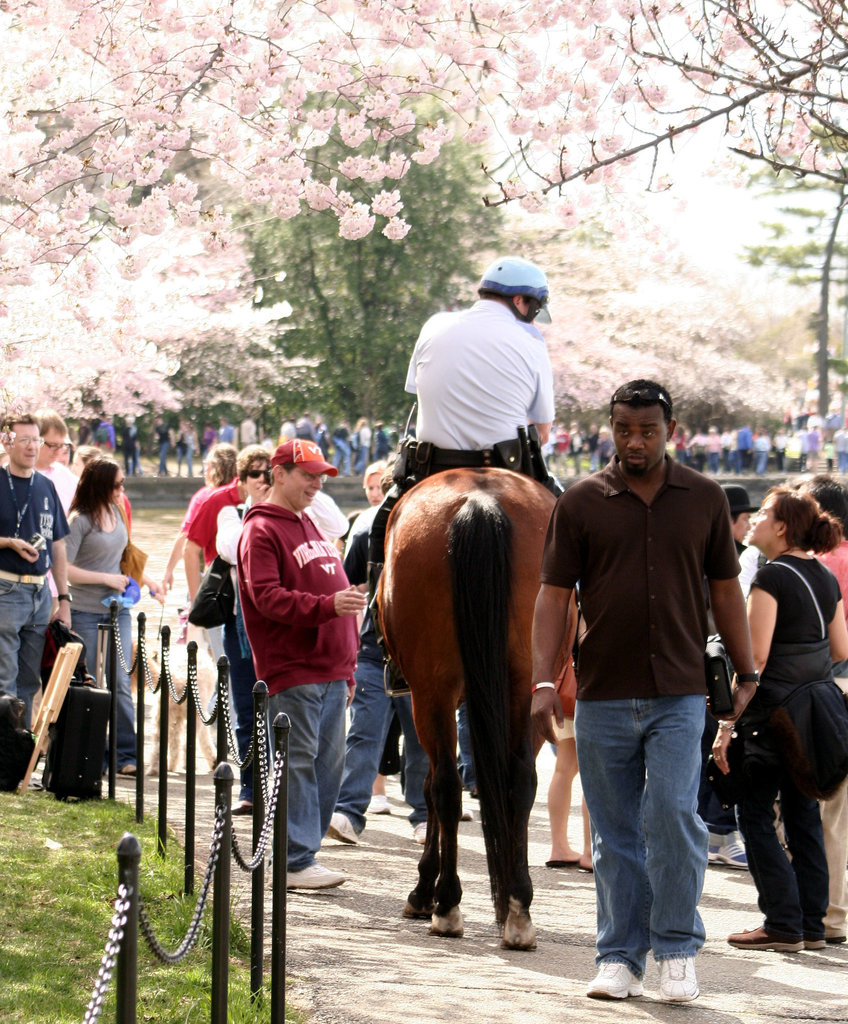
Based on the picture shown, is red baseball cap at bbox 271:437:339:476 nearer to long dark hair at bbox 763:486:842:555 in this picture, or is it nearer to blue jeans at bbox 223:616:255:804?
blue jeans at bbox 223:616:255:804

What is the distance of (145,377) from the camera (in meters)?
42.0

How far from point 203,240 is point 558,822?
4762mm

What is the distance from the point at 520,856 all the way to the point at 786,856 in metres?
1.15

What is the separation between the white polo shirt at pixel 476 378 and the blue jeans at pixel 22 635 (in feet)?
10.5

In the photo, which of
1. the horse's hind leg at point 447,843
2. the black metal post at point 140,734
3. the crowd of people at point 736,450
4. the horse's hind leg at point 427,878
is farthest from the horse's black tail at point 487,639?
the crowd of people at point 736,450

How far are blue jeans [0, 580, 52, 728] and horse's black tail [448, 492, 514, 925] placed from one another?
12.4 ft

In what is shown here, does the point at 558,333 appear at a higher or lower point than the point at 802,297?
lower

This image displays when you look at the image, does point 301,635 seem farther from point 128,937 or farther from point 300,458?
point 128,937

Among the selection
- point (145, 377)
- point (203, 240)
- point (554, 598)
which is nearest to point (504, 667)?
point (554, 598)

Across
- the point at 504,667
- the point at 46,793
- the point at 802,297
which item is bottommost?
the point at 46,793

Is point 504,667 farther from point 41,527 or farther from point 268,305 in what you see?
point 268,305

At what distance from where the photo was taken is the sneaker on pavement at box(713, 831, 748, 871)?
26.3 feet

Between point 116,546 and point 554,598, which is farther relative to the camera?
point 116,546

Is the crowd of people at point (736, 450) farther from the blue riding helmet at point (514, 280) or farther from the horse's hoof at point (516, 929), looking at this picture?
the horse's hoof at point (516, 929)
